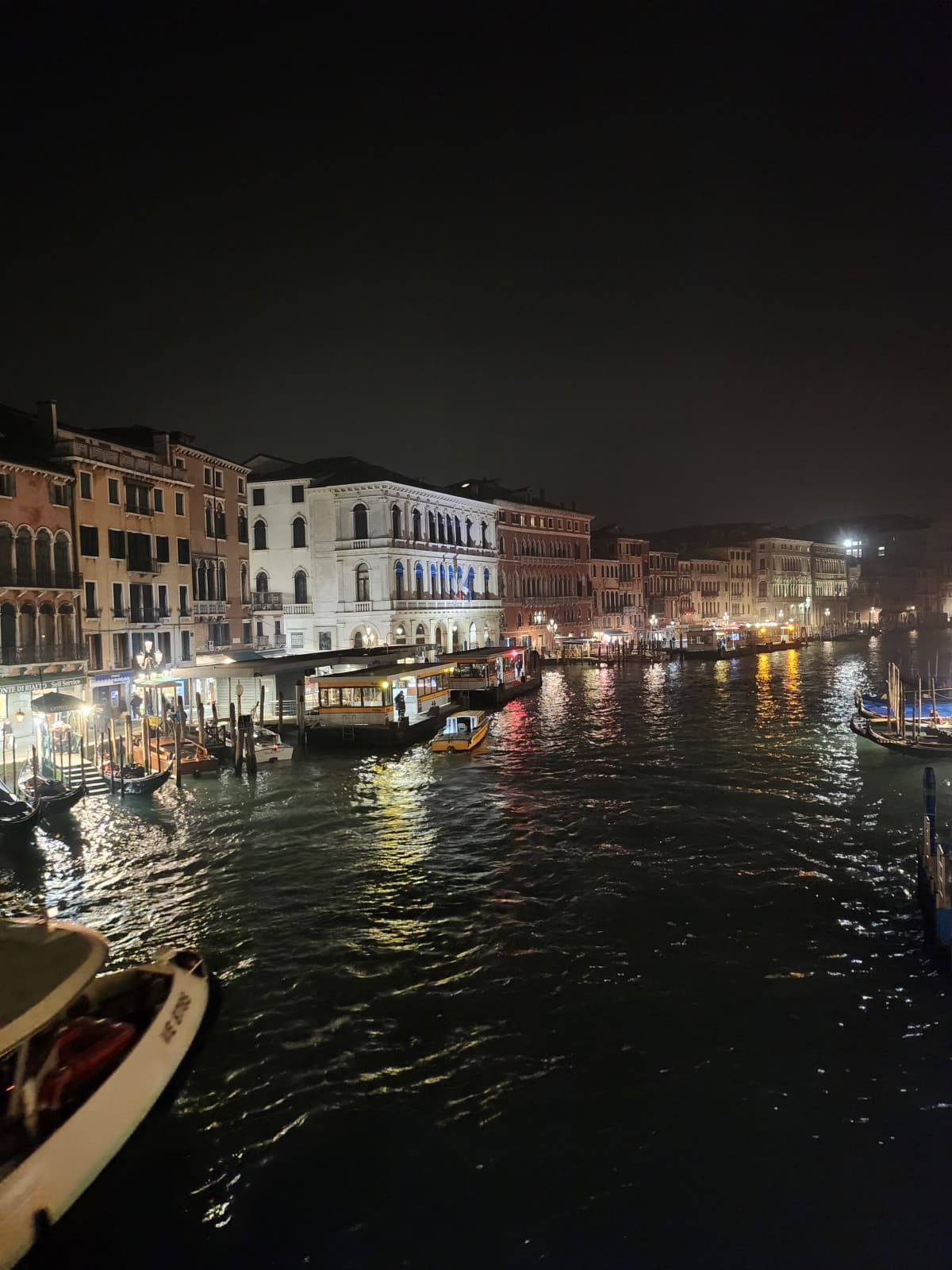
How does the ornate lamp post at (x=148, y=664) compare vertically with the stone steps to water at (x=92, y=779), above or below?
above

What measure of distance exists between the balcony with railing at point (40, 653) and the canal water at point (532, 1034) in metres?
5.71

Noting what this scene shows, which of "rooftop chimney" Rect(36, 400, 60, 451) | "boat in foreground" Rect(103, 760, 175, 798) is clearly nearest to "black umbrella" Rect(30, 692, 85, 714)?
"boat in foreground" Rect(103, 760, 175, 798)

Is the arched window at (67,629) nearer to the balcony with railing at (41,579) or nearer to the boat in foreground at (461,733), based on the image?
the balcony with railing at (41,579)

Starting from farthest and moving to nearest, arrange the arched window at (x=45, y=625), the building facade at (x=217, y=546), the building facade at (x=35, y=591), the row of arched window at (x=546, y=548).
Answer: the row of arched window at (x=546, y=548)
the building facade at (x=217, y=546)
the arched window at (x=45, y=625)
the building facade at (x=35, y=591)

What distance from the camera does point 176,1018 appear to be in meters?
8.86

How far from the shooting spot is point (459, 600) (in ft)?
168

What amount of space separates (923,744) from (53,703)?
22180mm

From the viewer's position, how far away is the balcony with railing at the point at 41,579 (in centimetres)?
2281

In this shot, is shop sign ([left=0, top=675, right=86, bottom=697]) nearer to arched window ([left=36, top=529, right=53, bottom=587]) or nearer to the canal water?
arched window ([left=36, top=529, right=53, bottom=587])

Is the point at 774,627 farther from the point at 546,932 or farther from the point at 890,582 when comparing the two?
the point at 546,932

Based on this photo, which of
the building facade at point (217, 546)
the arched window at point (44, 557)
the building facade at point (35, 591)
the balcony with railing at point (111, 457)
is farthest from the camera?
the building facade at point (217, 546)

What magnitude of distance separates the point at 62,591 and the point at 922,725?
81.1 feet

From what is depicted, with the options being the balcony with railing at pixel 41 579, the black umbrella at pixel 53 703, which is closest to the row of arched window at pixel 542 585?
the balcony with railing at pixel 41 579

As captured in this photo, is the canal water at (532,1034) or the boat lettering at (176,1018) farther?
the boat lettering at (176,1018)
